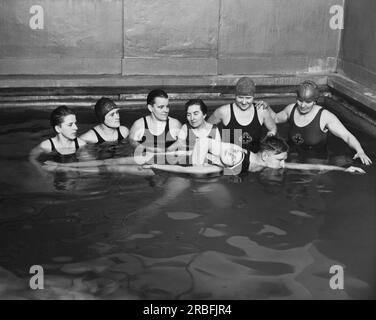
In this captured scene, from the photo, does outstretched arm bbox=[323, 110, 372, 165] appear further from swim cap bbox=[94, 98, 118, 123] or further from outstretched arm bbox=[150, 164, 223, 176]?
swim cap bbox=[94, 98, 118, 123]

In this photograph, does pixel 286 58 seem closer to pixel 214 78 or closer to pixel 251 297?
pixel 214 78

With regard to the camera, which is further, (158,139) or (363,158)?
(158,139)

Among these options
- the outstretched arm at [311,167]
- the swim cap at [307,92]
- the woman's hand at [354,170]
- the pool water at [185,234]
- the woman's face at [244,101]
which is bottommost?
the pool water at [185,234]

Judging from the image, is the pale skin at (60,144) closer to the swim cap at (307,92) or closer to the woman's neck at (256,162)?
the woman's neck at (256,162)

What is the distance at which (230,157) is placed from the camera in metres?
7.83

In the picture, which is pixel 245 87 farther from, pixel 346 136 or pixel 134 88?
pixel 134 88

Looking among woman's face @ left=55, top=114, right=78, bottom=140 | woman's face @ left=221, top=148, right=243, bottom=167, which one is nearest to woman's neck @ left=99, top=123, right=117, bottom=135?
woman's face @ left=55, top=114, right=78, bottom=140

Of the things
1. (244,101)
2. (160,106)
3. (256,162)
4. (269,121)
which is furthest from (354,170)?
(160,106)

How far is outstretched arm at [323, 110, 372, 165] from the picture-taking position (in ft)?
27.0

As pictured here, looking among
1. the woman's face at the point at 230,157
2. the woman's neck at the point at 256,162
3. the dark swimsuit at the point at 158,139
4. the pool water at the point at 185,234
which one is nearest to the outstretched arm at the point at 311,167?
the pool water at the point at 185,234

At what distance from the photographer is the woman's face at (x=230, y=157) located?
7836 millimetres

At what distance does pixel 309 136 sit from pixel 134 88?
418cm

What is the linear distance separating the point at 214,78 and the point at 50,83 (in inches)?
130

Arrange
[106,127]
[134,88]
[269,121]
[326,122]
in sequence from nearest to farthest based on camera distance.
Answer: [106,127] → [326,122] → [269,121] → [134,88]
